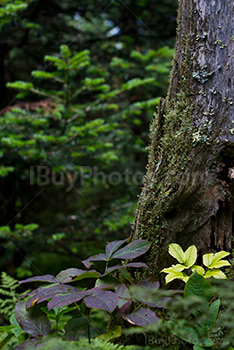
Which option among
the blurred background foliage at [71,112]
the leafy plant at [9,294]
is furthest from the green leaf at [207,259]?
the blurred background foliage at [71,112]

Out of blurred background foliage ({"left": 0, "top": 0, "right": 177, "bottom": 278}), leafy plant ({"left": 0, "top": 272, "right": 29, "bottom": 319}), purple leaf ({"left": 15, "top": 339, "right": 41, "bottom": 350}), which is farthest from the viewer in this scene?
blurred background foliage ({"left": 0, "top": 0, "right": 177, "bottom": 278})

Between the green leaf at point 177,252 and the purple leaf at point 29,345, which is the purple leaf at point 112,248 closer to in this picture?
the green leaf at point 177,252

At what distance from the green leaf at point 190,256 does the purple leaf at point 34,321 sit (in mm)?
644

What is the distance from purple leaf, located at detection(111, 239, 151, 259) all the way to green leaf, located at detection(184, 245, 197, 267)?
0.57ft

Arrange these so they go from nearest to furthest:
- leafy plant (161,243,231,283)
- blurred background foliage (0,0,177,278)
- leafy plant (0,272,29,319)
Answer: leafy plant (161,243,231,283) → leafy plant (0,272,29,319) → blurred background foliage (0,0,177,278)

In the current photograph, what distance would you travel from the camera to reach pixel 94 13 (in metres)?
3.92

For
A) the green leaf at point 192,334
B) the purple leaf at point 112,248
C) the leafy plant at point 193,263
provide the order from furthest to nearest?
1. the purple leaf at point 112,248
2. the leafy plant at point 193,263
3. the green leaf at point 192,334

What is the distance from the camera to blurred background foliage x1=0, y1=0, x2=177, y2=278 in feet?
10.2

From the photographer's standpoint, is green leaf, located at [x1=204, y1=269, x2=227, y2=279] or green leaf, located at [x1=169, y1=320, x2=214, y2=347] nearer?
green leaf, located at [x1=169, y1=320, x2=214, y2=347]

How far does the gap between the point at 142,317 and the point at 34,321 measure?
463mm

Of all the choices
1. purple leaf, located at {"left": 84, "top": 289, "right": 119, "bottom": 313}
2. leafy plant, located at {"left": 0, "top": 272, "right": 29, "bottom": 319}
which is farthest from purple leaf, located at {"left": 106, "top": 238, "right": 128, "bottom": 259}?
leafy plant, located at {"left": 0, "top": 272, "right": 29, "bottom": 319}

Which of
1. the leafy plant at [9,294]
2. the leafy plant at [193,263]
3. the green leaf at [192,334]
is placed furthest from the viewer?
the leafy plant at [9,294]

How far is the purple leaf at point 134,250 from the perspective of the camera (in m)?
1.25

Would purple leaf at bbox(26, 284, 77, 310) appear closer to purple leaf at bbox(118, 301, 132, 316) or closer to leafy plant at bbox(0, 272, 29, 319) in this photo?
purple leaf at bbox(118, 301, 132, 316)
